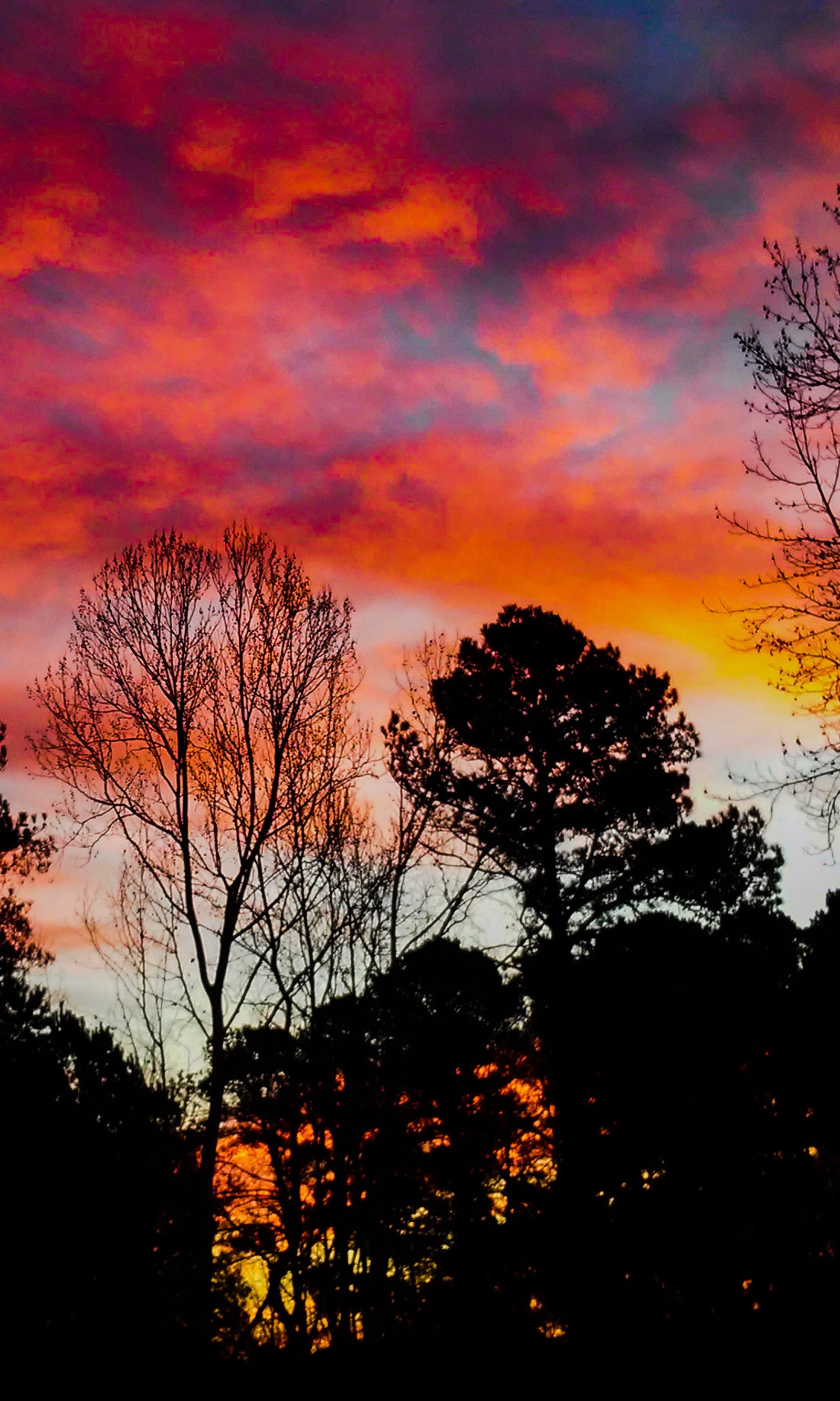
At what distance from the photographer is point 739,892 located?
22.2m

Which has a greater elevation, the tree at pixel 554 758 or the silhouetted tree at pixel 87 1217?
the tree at pixel 554 758

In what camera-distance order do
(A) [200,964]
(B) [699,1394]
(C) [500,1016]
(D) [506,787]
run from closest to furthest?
(A) [200,964] → (B) [699,1394] → (D) [506,787] → (C) [500,1016]

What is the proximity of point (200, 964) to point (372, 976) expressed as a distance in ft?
22.5

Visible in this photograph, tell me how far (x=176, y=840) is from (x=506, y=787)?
9217 millimetres

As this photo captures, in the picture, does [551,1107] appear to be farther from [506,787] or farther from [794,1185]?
[506,787]

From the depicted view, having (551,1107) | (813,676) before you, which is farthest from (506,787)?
(813,676)

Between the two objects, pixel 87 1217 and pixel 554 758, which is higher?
pixel 554 758

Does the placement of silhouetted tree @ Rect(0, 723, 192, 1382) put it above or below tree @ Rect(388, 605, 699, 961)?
below

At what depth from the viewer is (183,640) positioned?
1389 centimetres

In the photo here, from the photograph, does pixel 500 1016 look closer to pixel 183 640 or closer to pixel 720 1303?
pixel 720 1303

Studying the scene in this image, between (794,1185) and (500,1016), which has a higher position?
(500,1016)

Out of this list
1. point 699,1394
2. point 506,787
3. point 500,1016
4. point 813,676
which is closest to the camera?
point 813,676

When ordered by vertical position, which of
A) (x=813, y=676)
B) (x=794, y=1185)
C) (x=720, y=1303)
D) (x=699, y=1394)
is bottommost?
(x=699, y=1394)

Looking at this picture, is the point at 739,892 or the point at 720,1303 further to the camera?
the point at 739,892
